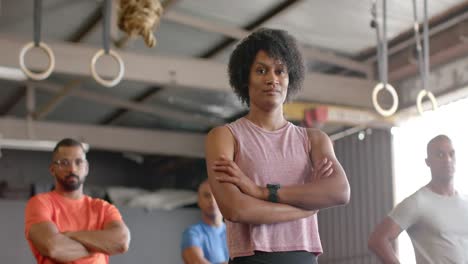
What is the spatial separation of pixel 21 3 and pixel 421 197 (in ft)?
14.1

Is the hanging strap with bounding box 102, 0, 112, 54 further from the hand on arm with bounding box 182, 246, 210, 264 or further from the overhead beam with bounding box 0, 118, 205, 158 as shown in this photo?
the overhead beam with bounding box 0, 118, 205, 158

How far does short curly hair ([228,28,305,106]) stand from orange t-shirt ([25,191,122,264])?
138 cm

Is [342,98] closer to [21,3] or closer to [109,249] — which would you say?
[21,3]

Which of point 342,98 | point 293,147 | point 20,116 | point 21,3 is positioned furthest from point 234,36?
point 293,147

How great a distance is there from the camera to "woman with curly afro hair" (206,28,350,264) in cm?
183

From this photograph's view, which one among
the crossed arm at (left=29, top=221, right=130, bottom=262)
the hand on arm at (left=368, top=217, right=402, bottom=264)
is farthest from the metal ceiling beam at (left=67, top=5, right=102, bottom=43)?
the hand on arm at (left=368, top=217, right=402, bottom=264)

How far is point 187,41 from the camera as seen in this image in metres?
7.51

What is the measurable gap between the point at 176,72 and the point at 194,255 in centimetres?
291

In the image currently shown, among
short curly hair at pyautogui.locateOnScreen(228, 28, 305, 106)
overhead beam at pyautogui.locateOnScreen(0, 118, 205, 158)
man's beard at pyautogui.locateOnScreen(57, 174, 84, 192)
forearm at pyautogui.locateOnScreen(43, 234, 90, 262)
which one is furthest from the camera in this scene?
overhead beam at pyautogui.locateOnScreen(0, 118, 205, 158)

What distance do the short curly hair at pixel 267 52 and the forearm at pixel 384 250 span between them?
150 cm

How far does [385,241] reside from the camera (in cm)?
344

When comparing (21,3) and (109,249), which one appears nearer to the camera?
(109,249)

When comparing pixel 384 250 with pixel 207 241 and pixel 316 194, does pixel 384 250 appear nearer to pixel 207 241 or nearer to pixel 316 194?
pixel 207 241

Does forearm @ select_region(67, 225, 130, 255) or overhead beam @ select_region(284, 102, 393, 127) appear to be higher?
overhead beam @ select_region(284, 102, 393, 127)
